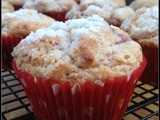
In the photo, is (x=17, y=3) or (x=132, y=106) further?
(x=17, y=3)

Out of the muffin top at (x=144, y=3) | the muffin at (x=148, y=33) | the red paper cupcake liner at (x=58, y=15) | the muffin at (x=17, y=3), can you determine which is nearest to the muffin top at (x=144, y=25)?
the muffin at (x=148, y=33)

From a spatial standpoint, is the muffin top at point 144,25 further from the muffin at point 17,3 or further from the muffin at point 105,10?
the muffin at point 17,3

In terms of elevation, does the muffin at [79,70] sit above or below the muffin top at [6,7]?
above

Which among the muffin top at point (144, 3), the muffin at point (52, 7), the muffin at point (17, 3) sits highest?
the muffin top at point (144, 3)

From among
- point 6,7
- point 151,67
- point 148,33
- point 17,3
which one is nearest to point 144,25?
point 148,33

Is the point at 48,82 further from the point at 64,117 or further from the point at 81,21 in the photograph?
the point at 81,21

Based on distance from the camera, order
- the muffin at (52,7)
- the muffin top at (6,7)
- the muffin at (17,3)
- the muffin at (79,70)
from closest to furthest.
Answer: the muffin at (79,70) → the muffin top at (6,7) → the muffin at (52,7) → the muffin at (17,3)

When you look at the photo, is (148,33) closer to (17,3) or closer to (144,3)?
(144,3)
